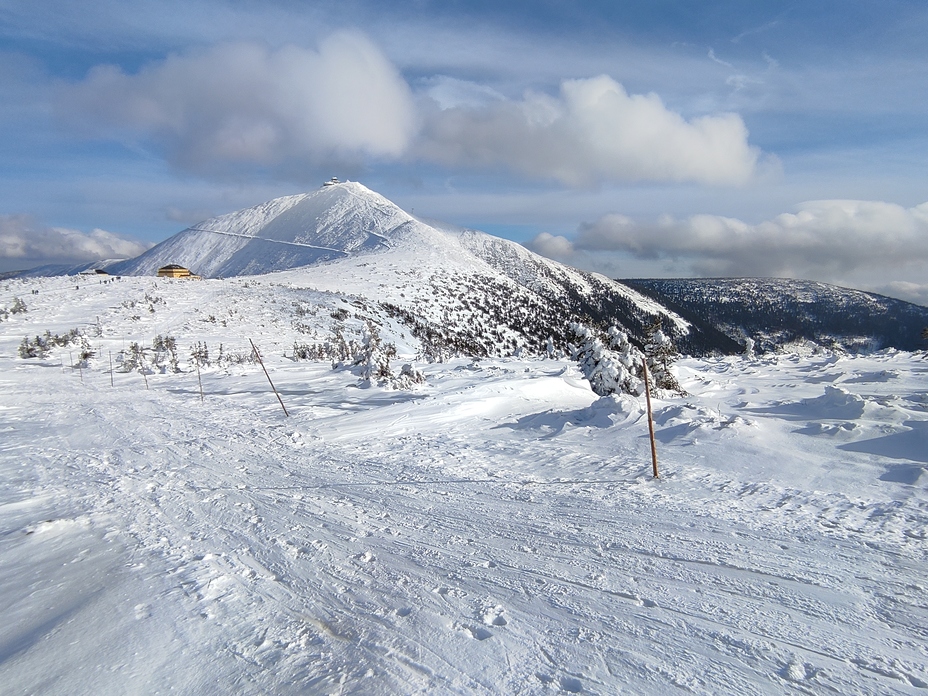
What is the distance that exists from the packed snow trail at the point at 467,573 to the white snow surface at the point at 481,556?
0.03m

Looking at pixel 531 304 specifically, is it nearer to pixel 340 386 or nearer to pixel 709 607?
pixel 340 386

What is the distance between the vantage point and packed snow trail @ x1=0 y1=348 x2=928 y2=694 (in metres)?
3.94

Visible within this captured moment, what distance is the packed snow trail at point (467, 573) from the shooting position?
12.9ft

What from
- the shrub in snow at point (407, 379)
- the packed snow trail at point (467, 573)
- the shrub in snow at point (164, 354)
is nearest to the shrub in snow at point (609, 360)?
the shrub in snow at point (407, 379)

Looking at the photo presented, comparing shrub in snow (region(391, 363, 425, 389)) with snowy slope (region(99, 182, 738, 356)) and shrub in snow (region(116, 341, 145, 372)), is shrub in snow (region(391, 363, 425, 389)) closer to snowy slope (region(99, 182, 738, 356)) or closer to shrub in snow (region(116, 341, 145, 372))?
shrub in snow (region(116, 341, 145, 372))

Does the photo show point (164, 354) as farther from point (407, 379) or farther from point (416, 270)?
point (416, 270)

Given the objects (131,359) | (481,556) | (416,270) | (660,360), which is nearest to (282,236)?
(416,270)

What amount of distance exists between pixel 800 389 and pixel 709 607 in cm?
1975

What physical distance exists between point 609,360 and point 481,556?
14.5 metres

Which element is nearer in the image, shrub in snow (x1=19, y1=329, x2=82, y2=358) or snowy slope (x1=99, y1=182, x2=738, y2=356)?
shrub in snow (x1=19, y1=329, x2=82, y2=358)

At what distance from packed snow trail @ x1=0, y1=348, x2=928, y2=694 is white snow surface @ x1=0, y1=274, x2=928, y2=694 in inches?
1.2

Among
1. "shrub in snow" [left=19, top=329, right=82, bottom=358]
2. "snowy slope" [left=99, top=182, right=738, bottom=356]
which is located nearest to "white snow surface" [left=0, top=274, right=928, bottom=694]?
"shrub in snow" [left=19, top=329, right=82, bottom=358]

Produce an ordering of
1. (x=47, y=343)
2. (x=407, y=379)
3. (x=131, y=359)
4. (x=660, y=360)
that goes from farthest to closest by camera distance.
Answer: (x=47, y=343), (x=131, y=359), (x=660, y=360), (x=407, y=379)

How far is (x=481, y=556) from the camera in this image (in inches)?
229
